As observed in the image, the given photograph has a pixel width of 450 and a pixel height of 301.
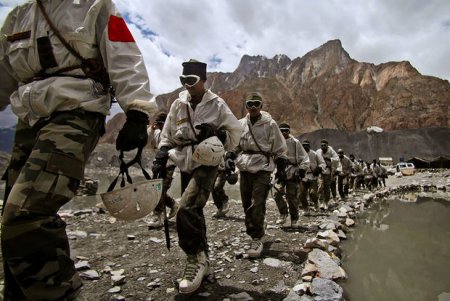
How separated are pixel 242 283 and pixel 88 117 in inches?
85.7

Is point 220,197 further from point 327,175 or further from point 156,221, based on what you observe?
point 327,175

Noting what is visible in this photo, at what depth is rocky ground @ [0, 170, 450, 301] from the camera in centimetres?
299

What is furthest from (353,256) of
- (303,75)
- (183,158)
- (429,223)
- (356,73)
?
(303,75)

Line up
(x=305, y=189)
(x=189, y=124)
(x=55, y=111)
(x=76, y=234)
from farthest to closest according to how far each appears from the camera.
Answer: (x=305, y=189)
(x=76, y=234)
(x=189, y=124)
(x=55, y=111)

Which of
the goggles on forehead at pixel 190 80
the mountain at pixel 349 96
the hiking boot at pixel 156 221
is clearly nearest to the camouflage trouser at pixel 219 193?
the hiking boot at pixel 156 221

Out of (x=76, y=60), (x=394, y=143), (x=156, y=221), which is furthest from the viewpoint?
(x=394, y=143)

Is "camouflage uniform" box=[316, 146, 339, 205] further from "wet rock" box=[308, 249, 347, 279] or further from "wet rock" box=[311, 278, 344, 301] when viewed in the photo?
"wet rock" box=[311, 278, 344, 301]

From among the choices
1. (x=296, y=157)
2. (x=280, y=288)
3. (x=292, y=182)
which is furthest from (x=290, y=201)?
(x=280, y=288)

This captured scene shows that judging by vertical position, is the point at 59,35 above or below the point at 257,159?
above

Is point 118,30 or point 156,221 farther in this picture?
point 156,221

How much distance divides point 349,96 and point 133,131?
103 meters

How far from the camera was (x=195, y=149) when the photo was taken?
10.4 feet

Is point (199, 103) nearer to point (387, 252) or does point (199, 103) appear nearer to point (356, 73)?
point (387, 252)

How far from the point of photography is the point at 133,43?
228cm
